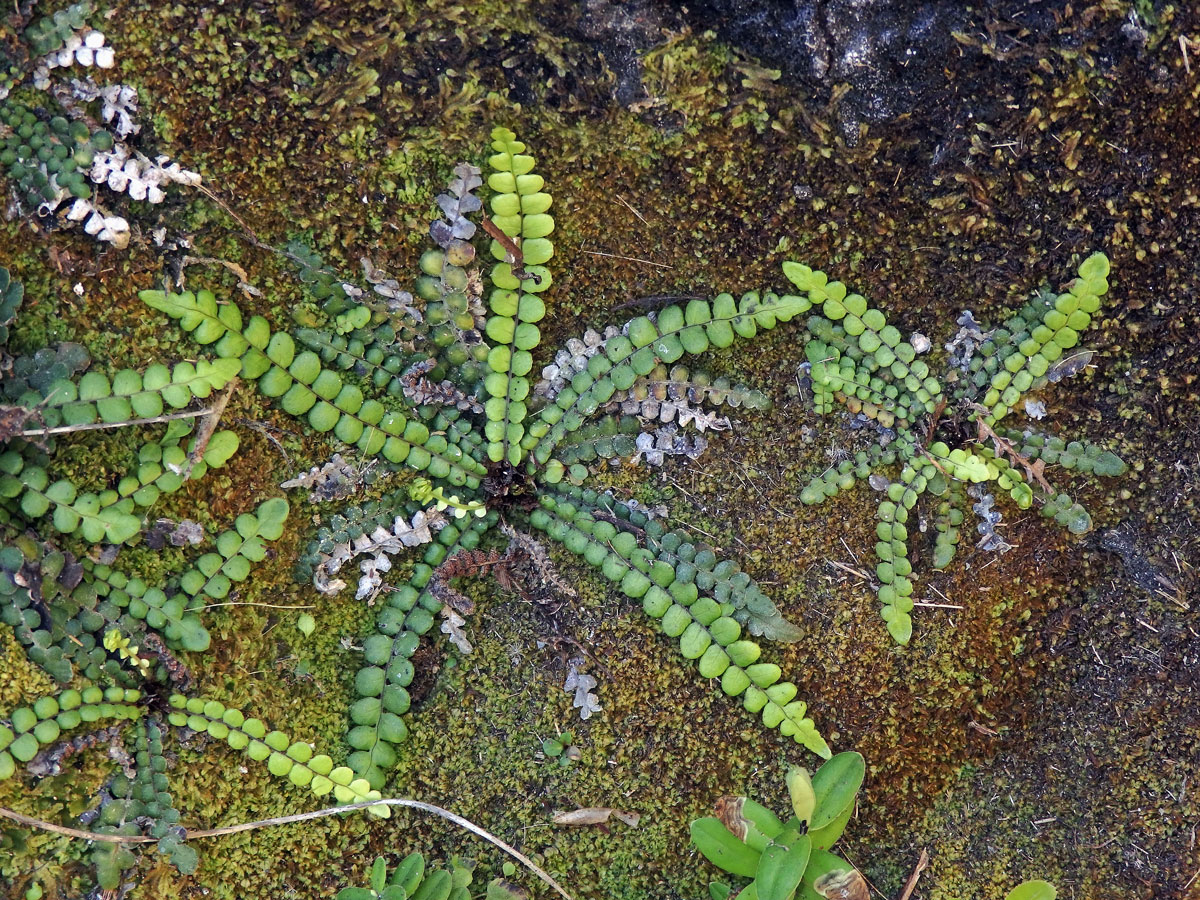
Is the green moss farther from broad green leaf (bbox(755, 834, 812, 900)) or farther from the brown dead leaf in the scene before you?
broad green leaf (bbox(755, 834, 812, 900))

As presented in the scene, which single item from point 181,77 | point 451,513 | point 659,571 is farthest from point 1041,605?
point 181,77

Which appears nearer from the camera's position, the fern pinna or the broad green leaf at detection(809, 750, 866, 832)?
the broad green leaf at detection(809, 750, 866, 832)

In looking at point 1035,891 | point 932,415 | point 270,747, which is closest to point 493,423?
point 270,747

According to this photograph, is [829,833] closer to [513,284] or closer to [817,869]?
[817,869]

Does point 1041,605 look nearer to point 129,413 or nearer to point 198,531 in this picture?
point 198,531

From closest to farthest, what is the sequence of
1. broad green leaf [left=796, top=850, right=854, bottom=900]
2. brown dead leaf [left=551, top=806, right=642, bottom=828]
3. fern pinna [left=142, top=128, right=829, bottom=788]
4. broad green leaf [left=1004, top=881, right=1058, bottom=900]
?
broad green leaf [left=796, top=850, right=854, bottom=900] → broad green leaf [left=1004, top=881, right=1058, bottom=900] → fern pinna [left=142, top=128, right=829, bottom=788] → brown dead leaf [left=551, top=806, right=642, bottom=828]

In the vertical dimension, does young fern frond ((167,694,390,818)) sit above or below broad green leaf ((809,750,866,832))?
below

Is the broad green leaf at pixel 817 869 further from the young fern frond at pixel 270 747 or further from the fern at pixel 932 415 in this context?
the young fern frond at pixel 270 747

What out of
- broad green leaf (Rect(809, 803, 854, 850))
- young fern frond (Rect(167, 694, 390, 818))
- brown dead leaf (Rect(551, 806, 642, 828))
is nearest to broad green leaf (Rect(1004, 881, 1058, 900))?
broad green leaf (Rect(809, 803, 854, 850))

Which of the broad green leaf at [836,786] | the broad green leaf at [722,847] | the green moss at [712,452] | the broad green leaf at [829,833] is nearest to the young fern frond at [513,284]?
the green moss at [712,452]
